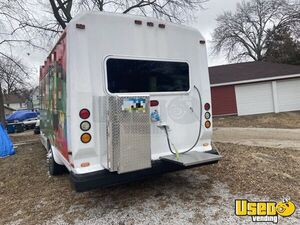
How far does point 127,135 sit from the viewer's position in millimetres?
3373

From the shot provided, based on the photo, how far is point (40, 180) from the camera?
18.5 ft

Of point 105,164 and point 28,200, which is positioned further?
point 28,200

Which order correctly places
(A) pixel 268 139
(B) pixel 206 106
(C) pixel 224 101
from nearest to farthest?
(B) pixel 206 106 < (A) pixel 268 139 < (C) pixel 224 101

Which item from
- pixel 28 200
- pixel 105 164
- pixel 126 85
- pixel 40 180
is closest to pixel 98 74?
pixel 126 85

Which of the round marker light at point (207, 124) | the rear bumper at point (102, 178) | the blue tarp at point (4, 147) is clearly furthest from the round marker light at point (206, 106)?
the blue tarp at point (4, 147)

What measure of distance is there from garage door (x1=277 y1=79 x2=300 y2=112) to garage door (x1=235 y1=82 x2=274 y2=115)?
671 millimetres

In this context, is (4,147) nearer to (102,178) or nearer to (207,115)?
(102,178)

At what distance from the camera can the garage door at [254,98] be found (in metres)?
18.8

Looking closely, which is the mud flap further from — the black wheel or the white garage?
the white garage

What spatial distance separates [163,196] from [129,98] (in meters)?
1.82

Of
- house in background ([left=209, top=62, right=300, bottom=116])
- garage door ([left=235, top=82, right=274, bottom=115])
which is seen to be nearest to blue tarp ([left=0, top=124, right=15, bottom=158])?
house in background ([left=209, top=62, right=300, bottom=116])

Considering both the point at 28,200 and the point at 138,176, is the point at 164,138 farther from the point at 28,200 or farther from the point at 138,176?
the point at 28,200

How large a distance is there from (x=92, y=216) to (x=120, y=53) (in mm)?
2431

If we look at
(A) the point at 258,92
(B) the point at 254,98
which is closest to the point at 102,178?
(B) the point at 254,98
